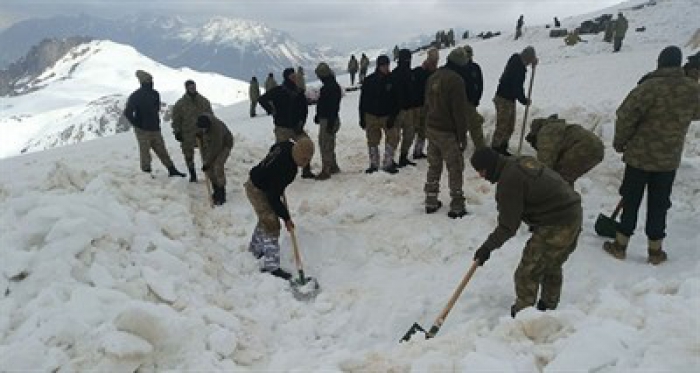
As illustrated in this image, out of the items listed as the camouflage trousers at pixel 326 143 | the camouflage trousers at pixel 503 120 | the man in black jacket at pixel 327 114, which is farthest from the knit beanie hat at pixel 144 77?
the camouflage trousers at pixel 503 120

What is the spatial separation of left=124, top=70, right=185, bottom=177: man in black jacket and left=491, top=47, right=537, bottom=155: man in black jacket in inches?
247

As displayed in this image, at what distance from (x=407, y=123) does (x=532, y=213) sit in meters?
5.75

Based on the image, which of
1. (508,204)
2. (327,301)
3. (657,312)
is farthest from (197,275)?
(657,312)

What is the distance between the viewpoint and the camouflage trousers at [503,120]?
33.6ft

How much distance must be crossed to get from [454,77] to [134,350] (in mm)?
5445

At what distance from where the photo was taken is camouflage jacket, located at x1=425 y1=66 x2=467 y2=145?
25.9 ft

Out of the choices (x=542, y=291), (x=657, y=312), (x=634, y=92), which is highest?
(x=634, y=92)

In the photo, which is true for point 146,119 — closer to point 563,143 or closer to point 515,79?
point 515,79

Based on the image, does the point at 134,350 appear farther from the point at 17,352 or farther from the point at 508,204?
the point at 508,204

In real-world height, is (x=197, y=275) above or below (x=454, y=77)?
below

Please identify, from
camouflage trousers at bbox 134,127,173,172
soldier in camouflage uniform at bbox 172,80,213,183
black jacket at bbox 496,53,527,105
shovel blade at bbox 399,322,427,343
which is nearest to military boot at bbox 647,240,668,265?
shovel blade at bbox 399,322,427,343

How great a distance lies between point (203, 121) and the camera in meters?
9.55

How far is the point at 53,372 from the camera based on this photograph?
4590 millimetres

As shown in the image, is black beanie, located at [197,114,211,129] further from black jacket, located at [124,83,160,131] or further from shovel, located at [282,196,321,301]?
shovel, located at [282,196,321,301]
